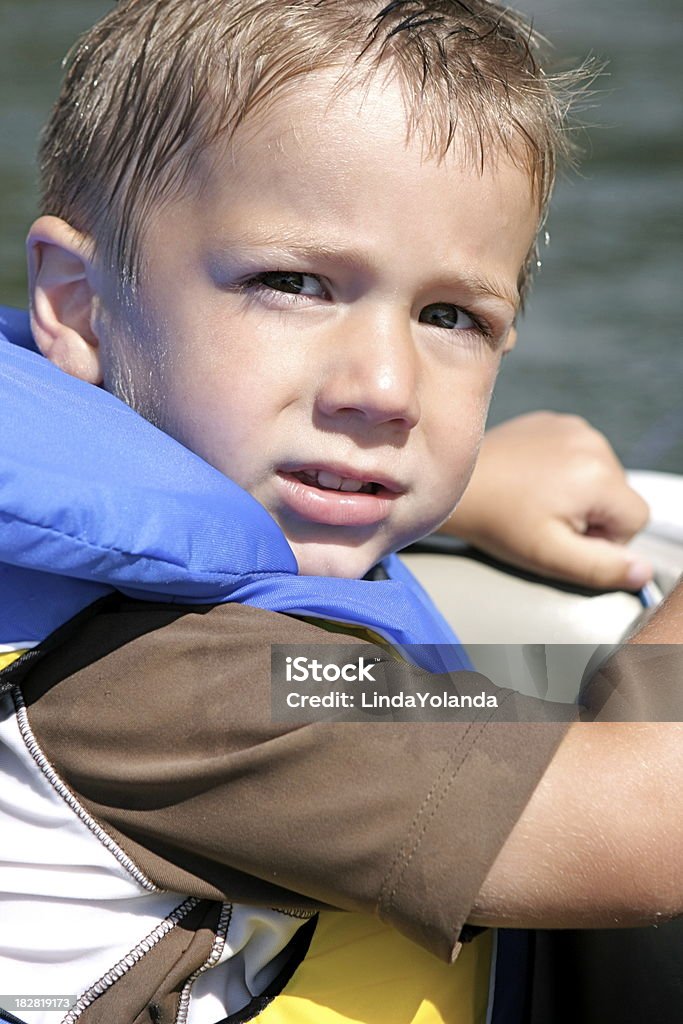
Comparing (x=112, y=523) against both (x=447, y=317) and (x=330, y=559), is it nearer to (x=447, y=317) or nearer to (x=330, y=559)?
(x=330, y=559)

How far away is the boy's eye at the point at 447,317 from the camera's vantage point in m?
1.25

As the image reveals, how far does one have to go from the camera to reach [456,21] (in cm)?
134

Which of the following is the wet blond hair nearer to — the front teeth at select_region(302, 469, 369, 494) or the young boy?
the young boy

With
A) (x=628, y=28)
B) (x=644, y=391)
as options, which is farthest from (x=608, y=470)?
(x=628, y=28)

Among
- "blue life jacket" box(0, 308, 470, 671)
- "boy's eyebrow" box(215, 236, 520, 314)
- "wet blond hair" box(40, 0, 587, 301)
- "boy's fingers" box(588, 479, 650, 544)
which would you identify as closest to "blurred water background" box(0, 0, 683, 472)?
"wet blond hair" box(40, 0, 587, 301)

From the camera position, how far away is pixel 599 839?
100 cm

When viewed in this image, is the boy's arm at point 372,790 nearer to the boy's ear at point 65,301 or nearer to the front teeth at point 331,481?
the front teeth at point 331,481

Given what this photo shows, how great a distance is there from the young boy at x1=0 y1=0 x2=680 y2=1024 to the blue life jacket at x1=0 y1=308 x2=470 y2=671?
0.04 m

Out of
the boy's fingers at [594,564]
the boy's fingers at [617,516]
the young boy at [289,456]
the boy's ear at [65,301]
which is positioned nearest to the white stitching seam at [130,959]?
the young boy at [289,456]

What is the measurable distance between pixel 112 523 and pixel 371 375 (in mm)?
279

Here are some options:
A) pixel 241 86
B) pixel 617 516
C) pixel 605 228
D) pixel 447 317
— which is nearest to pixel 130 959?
pixel 447 317

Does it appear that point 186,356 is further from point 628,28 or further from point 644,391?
point 628,28

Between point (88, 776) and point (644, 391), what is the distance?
2.92 meters

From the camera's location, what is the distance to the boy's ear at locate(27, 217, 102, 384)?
135 cm
